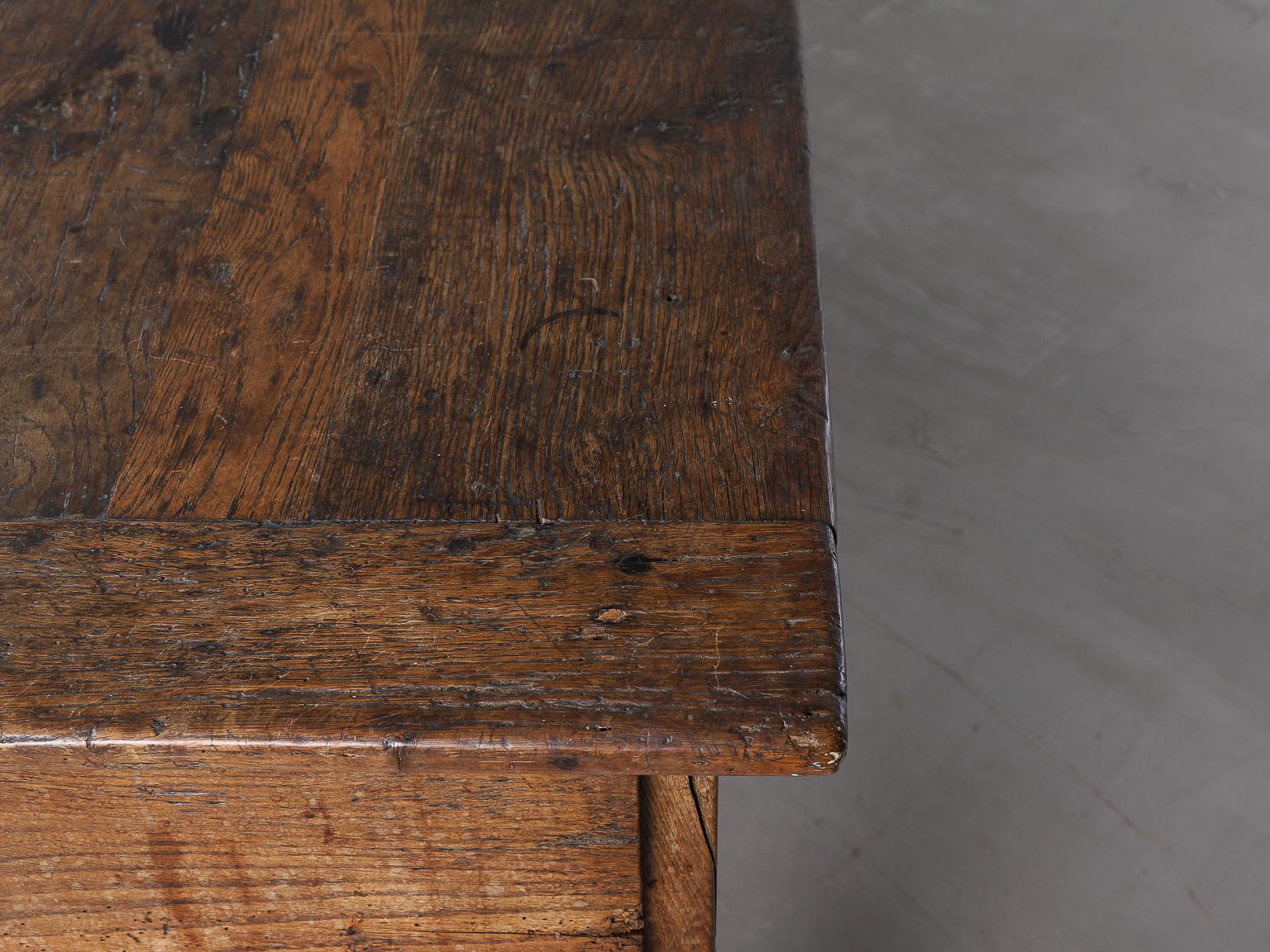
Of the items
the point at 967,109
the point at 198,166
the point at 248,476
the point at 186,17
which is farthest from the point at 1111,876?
the point at 967,109

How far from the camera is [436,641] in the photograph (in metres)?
0.68

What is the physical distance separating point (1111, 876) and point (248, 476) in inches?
41.8

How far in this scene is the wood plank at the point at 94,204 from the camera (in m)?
0.81

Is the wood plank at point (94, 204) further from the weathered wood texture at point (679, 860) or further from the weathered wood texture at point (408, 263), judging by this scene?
the weathered wood texture at point (679, 860)

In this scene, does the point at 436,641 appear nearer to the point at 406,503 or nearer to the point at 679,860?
the point at 406,503

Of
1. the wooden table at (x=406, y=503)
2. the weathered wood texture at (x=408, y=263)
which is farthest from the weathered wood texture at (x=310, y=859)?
the weathered wood texture at (x=408, y=263)

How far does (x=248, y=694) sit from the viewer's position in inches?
25.9

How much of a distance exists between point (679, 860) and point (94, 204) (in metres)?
0.66

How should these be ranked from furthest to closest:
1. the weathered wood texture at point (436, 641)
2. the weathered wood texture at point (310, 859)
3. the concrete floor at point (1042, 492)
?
the concrete floor at point (1042, 492) < the weathered wood texture at point (310, 859) < the weathered wood texture at point (436, 641)

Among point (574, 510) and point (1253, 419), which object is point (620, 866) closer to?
point (574, 510)

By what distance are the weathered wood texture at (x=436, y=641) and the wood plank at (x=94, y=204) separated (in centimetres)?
8

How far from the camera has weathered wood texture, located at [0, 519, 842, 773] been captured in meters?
0.64

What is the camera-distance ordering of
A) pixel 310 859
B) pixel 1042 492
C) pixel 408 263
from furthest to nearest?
pixel 1042 492, pixel 408 263, pixel 310 859

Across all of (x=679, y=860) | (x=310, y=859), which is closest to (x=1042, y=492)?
(x=679, y=860)
